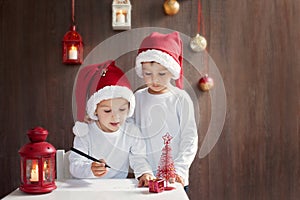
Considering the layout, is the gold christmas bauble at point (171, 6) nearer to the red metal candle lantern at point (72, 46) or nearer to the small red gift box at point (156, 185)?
the red metal candle lantern at point (72, 46)

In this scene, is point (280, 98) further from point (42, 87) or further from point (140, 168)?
point (42, 87)

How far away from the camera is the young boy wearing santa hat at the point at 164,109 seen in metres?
2.22

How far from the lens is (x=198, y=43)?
2.46 meters

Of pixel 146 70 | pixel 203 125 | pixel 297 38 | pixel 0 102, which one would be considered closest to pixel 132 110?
pixel 146 70

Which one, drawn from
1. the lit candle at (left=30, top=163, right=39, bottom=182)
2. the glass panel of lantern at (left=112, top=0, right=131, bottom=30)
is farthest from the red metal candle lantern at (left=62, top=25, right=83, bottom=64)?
the lit candle at (left=30, top=163, right=39, bottom=182)

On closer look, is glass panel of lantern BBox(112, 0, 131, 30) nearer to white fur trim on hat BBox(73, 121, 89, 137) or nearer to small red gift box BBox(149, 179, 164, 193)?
white fur trim on hat BBox(73, 121, 89, 137)

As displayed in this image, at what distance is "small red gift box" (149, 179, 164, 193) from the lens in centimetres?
187

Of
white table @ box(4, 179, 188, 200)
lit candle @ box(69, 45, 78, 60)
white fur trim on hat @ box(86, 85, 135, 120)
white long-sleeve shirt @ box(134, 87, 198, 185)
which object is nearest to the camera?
white table @ box(4, 179, 188, 200)

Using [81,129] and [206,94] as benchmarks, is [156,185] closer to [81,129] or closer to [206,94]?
[81,129]

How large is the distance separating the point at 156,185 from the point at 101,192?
0.25 m

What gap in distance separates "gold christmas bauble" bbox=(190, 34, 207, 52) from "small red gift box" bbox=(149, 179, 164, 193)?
0.92 metres

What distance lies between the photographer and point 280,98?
2.54m

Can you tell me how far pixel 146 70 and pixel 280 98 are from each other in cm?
88

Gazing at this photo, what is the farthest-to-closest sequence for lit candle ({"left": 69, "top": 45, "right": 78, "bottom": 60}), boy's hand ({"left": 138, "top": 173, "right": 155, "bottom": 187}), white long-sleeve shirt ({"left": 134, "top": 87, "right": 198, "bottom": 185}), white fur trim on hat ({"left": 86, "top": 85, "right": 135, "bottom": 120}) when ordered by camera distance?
lit candle ({"left": 69, "top": 45, "right": 78, "bottom": 60}) → white long-sleeve shirt ({"left": 134, "top": 87, "right": 198, "bottom": 185}) → white fur trim on hat ({"left": 86, "top": 85, "right": 135, "bottom": 120}) → boy's hand ({"left": 138, "top": 173, "right": 155, "bottom": 187})
